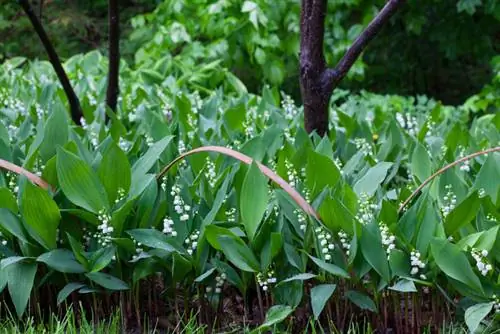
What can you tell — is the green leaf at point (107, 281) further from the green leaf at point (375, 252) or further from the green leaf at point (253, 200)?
the green leaf at point (375, 252)

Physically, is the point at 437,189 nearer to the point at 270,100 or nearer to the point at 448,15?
the point at 270,100

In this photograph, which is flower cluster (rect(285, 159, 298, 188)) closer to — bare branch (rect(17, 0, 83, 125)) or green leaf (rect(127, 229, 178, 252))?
green leaf (rect(127, 229, 178, 252))

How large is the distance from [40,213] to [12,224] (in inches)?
4.1

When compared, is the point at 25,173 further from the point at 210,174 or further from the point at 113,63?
the point at 113,63

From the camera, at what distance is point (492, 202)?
263 centimetres

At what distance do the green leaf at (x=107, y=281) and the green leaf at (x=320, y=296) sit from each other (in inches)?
23.0

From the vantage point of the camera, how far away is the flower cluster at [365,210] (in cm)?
254

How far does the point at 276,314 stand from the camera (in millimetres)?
2484

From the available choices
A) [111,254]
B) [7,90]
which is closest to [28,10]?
[7,90]

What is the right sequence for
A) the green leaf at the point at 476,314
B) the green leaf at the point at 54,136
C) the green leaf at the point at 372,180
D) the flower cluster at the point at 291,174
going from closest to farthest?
the green leaf at the point at 476,314 → the green leaf at the point at 372,180 → the flower cluster at the point at 291,174 → the green leaf at the point at 54,136

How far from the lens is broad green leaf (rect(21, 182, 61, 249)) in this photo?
2.58 meters

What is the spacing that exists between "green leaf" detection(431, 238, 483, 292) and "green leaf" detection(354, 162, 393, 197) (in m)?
0.42

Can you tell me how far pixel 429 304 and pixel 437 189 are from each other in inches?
14.3

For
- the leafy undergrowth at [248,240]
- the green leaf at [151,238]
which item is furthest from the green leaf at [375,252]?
the green leaf at [151,238]
